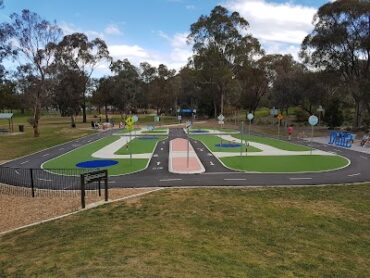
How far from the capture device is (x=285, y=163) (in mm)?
26359

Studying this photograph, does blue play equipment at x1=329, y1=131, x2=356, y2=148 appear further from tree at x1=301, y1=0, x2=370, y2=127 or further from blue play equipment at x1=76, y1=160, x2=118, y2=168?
blue play equipment at x1=76, y1=160, x2=118, y2=168

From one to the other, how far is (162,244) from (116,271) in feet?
8.34

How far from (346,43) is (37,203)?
46.2 metres

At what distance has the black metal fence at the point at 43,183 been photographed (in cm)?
1858

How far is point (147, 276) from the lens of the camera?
25.3ft

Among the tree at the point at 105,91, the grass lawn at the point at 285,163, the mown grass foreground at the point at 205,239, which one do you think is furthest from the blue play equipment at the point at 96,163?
the tree at the point at 105,91

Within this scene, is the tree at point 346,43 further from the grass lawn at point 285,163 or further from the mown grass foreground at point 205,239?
the mown grass foreground at point 205,239

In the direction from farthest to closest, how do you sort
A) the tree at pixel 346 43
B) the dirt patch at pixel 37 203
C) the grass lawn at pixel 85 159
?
the tree at pixel 346 43, the grass lawn at pixel 85 159, the dirt patch at pixel 37 203

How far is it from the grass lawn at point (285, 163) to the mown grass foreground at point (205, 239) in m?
6.85

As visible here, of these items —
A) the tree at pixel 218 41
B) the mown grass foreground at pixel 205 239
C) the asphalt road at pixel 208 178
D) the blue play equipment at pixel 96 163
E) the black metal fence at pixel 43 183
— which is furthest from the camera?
the tree at pixel 218 41

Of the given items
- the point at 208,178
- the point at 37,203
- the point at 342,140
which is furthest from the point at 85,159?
the point at 342,140

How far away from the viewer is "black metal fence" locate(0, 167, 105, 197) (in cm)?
1858

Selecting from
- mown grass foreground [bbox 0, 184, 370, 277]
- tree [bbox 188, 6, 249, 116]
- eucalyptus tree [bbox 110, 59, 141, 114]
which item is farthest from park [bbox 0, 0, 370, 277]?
eucalyptus tree [bbox 110, 59, 141, 114]

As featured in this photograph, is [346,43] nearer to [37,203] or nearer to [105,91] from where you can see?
[37,203]
